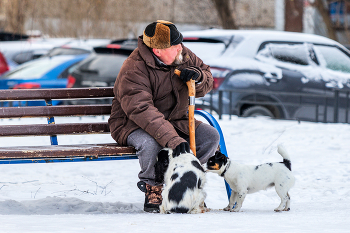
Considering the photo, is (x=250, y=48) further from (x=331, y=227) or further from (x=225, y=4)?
(x=225, y=4)

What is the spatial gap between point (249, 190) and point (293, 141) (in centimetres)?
291

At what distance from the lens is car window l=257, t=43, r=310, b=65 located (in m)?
7.29

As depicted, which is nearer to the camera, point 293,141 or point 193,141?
point 193,141

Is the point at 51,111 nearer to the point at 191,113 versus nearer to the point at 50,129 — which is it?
the point at 50,129

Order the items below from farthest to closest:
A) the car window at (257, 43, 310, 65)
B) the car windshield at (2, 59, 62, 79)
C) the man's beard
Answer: the car windshield at (2, 59, 62, 79), the car window at (257, 43, 310, 65), the man's beard

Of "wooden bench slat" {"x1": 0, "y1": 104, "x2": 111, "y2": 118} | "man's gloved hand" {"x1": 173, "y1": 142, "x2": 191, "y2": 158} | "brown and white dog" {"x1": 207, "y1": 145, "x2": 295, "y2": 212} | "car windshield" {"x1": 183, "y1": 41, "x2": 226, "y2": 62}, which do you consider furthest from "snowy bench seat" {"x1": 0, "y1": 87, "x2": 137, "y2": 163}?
"car windshield" {"x1": 183, "y1": 41, "x2": 226, "y2": 62}

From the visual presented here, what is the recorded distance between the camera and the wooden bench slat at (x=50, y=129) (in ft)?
12.7

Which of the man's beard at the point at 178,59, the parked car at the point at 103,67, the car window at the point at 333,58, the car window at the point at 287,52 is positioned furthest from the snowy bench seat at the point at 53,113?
the car window at the point at 333,58

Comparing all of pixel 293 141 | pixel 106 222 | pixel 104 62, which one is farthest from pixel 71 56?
pixel 106 222

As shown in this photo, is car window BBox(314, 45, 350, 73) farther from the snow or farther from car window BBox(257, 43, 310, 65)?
the snow

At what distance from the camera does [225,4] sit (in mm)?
13484

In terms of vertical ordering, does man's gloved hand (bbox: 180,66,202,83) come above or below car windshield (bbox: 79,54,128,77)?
above

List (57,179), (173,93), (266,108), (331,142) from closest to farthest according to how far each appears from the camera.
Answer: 1. (173,93)
2. (57,179)
3. (331,142)
4. (266,108)

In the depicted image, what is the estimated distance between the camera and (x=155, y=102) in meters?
3.54
